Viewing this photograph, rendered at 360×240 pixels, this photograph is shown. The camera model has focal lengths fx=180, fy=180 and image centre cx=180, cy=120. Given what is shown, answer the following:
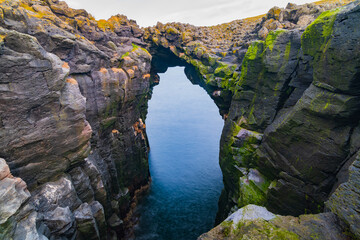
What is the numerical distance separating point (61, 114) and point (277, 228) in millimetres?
15705

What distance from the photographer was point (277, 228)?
8.62 meters

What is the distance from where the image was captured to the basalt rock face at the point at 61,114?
37.9 ft

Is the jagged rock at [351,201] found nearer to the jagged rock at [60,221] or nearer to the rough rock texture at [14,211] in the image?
the rough rock texture at [14,211]

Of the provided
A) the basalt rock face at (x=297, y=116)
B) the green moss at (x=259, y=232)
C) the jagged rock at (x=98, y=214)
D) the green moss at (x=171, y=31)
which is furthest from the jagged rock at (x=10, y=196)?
the green moss at (x=171, y=31)

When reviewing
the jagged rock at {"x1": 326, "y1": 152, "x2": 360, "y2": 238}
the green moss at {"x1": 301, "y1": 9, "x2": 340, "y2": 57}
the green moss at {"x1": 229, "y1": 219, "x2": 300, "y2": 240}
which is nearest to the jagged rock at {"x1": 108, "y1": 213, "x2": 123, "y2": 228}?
the green moss at {"x1": 229, "y1": 219, "x2": 300, "y2": 240}

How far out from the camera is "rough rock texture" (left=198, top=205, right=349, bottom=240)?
805cm

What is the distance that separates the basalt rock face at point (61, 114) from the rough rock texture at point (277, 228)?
10720 mm

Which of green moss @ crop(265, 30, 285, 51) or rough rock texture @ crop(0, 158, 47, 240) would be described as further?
green moss @ crop(265, 30, 285, 51)

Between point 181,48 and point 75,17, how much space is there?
19.4m

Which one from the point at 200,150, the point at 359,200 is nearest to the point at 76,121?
the point at 359,200

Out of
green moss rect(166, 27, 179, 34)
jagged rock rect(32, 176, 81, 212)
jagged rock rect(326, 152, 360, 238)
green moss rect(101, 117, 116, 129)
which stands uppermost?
green moss rect(166, 27, 179, 34)

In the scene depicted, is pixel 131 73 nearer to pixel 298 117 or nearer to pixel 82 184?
pixel 82 184

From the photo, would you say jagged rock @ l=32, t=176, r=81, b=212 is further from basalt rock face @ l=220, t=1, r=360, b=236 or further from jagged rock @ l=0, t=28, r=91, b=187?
basalt rock face @ l=220, t=1, r=360, b=236

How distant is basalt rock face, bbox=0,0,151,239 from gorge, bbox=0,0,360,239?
8 centimetres
